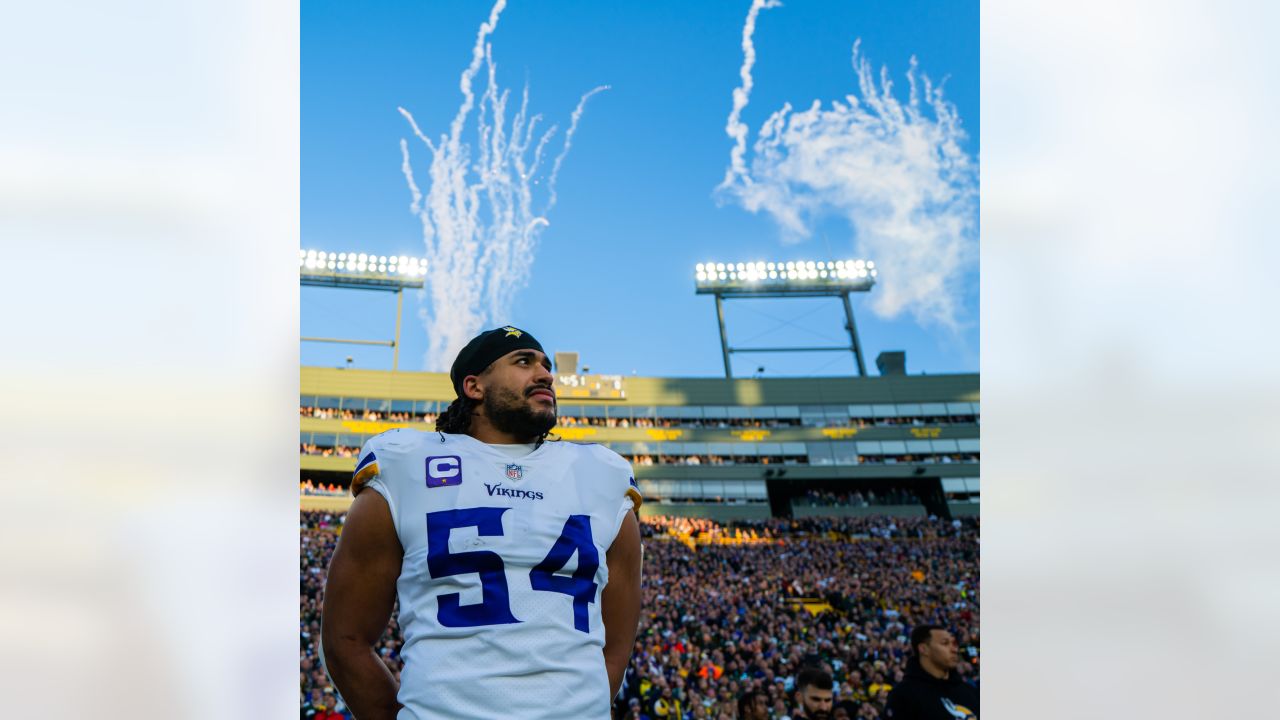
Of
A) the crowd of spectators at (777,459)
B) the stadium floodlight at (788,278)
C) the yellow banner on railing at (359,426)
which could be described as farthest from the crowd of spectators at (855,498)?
the yellow banner on railing at (359,426)

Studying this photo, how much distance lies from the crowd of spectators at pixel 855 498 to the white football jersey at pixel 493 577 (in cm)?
4138

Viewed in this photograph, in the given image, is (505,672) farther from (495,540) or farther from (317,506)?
(317,506)

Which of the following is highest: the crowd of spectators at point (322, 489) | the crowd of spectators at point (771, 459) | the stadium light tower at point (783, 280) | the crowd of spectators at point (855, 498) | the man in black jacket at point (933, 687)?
the stadium light tower at point (783, 280)

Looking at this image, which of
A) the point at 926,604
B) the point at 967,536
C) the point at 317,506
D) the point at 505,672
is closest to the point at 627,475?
the point at 505,672

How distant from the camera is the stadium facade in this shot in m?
41.2

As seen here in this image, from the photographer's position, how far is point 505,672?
1.79 m

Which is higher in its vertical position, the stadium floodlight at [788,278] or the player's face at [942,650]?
the stadium floodlight at [788,278]

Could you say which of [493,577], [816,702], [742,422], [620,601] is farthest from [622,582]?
[742,422]

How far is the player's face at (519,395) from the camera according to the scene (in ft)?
7.09

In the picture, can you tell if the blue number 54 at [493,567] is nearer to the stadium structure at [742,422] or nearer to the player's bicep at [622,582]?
the player's bicep at [622,582]

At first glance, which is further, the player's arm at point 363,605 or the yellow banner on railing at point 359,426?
the yellow banner on railing at point 359,426
